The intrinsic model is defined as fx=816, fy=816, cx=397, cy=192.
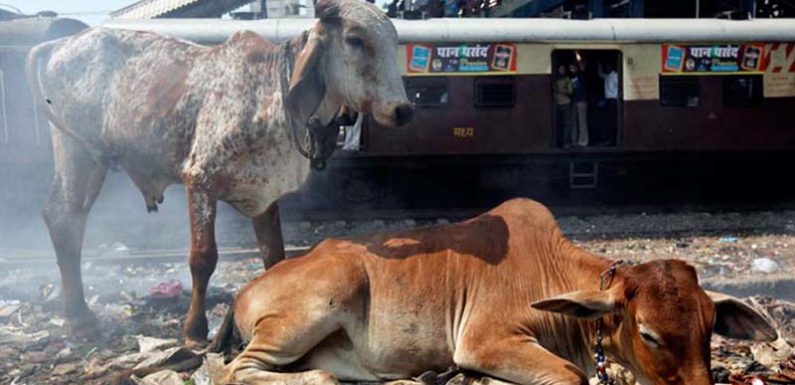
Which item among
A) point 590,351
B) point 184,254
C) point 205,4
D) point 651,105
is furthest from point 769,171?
point 205,4

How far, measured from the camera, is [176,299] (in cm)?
673

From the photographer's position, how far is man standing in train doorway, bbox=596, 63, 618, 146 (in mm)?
13875

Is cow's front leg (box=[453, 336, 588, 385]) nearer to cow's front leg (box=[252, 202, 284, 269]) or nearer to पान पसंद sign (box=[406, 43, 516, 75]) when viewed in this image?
cow's front leg (box=[252, 202, 284, 269])

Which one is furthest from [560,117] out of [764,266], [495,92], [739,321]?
[739,321]

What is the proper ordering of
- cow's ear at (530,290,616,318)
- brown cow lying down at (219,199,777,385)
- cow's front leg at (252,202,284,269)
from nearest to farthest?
cow's ear at (530,290,616,318)
brown cow lying down at (219,199,777,385)
cow's front leg at (252,202,284,269)

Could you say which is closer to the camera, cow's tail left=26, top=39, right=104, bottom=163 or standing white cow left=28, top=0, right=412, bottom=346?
standing white cow left=28, top=0, right=412, bottom=346

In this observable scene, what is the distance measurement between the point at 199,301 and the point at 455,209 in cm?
828

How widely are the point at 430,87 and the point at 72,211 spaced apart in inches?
295

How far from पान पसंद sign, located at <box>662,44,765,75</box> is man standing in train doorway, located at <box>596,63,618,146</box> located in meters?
0.97

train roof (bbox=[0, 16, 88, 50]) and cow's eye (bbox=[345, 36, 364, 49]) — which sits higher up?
train roof (bbox=[0, 16, 88, 50])

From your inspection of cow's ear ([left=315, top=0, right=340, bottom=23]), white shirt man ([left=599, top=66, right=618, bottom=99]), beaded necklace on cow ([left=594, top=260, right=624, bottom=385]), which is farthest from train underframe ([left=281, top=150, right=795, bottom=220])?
beaded necklace on cow ([left=594, top=260, right=624, bottom=385])

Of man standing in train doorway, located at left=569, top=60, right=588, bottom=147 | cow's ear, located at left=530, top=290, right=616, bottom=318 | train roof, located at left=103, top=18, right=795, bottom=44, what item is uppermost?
train roof, located at left=103, top=18, right=795, bottom=44

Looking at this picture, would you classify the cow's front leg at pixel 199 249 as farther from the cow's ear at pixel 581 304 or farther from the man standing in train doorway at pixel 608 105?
the man standing in train doorway at pixel 608 105

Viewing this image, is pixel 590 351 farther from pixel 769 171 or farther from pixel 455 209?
pixel 769 171
